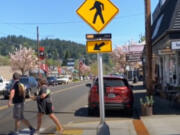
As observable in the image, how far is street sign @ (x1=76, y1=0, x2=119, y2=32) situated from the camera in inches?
343

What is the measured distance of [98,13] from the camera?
8.71 meters

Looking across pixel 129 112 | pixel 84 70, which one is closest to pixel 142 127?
pixel 129 112

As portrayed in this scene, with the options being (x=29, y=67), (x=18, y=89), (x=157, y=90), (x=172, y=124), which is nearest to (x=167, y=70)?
(x=157, y=90)

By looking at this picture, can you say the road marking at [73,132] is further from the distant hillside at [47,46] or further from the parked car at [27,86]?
the distant hillside at [47,46]

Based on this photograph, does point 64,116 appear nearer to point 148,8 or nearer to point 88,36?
point 148,8

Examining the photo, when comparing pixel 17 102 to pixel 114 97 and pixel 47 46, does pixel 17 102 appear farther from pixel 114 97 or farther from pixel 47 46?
pixel 47 46

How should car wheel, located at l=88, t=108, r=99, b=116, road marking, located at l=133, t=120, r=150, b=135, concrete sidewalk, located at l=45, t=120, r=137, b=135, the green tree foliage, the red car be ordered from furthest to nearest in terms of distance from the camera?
1. the green tree foliage
2. car wheel, located at l=88, t=108, r=99, b=116
3. the red car
4. concrete sidewalk, located at l=45, t=120, r=137, b=135
5. road marking, located at l=133, t=120, r=150, b=135

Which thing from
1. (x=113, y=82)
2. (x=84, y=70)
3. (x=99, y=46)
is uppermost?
(x=99, y=46)

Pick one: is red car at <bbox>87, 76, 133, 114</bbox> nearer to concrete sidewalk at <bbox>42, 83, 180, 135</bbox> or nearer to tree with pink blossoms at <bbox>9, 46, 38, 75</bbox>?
concrete sidewalk at <bbox>42, 83, 180, 135</bbox>

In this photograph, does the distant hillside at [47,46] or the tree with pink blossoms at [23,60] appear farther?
the distant hillside at [47,46]

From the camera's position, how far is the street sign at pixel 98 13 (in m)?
8.70

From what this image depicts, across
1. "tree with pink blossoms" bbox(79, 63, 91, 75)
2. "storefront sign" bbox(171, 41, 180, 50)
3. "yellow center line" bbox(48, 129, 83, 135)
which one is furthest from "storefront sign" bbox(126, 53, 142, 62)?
"tree with pink blossoms" bbox(79, 63, 91, 75)

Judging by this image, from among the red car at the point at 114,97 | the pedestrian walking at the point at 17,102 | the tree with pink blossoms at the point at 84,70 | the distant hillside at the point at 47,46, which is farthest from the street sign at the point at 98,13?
the tree with pink blossoms at the point at 84,70

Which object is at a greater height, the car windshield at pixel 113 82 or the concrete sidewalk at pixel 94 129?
the car windshield at pixel 113 82
